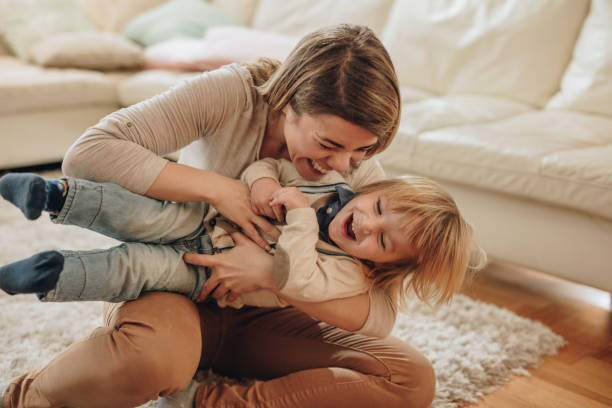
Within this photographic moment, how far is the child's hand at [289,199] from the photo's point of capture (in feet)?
3.69

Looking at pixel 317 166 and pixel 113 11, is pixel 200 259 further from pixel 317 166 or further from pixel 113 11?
pixel 113 11

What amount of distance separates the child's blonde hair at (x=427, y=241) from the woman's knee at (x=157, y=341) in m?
0.38

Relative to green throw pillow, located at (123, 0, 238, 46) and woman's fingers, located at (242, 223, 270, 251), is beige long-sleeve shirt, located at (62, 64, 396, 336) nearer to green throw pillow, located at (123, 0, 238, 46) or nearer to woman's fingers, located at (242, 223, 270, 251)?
woman's fingers, located at (242, 223, 270, 251)

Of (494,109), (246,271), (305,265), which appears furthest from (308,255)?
(494,109)

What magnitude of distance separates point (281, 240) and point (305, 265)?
0.07 meters

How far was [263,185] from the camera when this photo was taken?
118cm

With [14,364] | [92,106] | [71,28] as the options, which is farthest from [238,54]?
[14,364]

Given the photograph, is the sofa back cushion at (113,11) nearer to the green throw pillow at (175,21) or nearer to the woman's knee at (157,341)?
the green throw pillow at (175,21)

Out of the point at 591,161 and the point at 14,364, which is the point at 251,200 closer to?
the point at 14,364

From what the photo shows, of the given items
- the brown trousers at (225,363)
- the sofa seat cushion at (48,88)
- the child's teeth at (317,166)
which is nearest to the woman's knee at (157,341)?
the brown trousers at (225,363)

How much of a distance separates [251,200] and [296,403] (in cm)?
40

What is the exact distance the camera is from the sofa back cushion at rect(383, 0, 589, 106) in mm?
2373

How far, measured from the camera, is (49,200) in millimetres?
1019

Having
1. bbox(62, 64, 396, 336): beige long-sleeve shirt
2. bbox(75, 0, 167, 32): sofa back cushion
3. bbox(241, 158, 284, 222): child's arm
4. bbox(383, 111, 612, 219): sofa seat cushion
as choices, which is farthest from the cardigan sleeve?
bbox(75, 0, 167, 32): sofa back cushion
